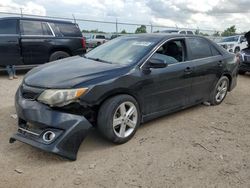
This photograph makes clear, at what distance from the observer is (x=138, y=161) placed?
12.3ft

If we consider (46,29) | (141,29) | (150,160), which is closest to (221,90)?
(150,160)

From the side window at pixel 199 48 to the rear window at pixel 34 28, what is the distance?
19.1 feet

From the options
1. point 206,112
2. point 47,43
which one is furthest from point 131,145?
point 47,43

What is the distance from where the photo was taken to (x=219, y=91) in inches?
249

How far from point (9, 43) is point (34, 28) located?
3.39 ft

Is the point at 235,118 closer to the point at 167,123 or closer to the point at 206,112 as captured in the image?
the point at 206,112

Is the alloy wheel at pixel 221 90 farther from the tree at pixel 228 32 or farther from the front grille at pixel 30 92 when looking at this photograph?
the tree at pixel 228 32

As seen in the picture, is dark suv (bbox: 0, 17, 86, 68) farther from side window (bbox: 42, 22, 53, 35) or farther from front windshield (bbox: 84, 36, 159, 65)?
front windshield (bbox: 84, 36, 159, 65)

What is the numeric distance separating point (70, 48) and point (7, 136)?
20.5 ft

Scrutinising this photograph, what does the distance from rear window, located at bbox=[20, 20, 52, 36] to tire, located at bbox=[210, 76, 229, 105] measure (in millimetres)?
6083

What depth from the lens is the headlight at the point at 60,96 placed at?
3668 millimetres

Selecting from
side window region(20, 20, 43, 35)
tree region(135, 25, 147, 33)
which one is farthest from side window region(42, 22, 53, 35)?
tree region(135, 25, 147, 33)

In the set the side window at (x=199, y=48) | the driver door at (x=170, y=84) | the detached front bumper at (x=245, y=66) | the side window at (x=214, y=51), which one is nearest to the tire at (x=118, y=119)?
the driver door at (x=170, y=84)

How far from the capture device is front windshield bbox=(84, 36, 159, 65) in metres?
4.61
